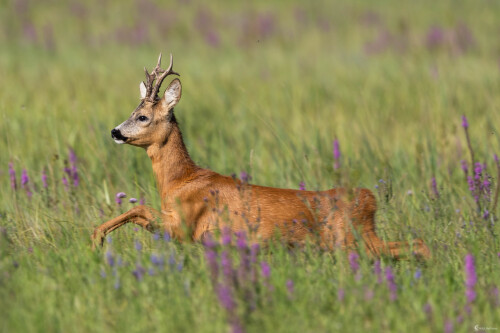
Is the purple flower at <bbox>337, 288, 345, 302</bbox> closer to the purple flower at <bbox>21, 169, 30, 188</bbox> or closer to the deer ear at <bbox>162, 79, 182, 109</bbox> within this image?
the deer ear at <bbox>162, 79, 182, 109</bbox>

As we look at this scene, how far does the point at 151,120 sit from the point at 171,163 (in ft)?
1.09

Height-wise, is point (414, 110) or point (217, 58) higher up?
point (217, 58)

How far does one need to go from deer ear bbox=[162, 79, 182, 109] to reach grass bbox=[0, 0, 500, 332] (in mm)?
557

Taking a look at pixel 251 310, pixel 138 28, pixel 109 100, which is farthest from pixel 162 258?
pixel 138 28

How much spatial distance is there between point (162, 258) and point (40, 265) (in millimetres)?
755

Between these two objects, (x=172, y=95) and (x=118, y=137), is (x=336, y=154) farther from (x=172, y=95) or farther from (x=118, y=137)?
(x=118, y=137)

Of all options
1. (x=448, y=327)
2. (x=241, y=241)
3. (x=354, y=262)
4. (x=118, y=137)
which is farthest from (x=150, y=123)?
(x=448, y=327)

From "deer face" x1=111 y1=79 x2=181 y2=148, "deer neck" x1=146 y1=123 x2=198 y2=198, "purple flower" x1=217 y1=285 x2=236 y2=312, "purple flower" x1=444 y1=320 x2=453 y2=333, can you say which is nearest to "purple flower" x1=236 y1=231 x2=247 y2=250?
"purple flower" x1=217 y1=285 x2=236 y2=312

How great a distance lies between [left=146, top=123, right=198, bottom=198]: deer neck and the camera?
5082mm

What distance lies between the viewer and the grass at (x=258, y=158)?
346 centimetres

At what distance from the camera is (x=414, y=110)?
9047 mm

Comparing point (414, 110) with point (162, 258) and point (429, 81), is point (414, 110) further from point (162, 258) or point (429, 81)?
point (162, 258)

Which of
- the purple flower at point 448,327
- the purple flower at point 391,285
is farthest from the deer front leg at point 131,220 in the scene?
the purple flower at point 448,327

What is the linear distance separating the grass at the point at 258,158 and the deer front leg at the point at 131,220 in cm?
10
